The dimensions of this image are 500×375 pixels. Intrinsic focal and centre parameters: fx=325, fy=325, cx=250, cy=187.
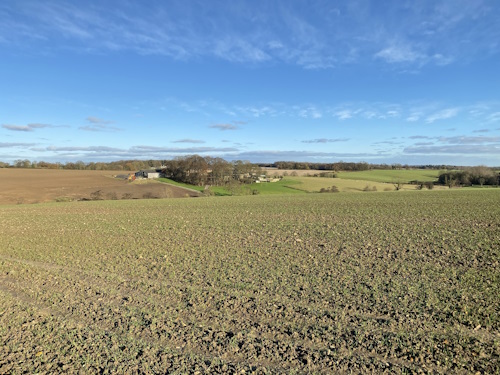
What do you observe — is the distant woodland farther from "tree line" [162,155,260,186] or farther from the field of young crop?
the field of young crop

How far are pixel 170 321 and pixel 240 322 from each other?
1.31 metres

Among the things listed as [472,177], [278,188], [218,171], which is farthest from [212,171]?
[472,177]

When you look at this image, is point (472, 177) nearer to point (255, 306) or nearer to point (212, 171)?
point (212, 171)

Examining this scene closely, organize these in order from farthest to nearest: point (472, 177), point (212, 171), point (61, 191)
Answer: point (212, 171), point (472, 177), point (61, 191)

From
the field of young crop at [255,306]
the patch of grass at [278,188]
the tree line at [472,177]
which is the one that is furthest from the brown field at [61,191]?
the tree line at [472,177]

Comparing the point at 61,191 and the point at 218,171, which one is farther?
the point at 218,171

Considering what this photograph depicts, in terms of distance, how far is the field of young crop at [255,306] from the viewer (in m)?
4.77

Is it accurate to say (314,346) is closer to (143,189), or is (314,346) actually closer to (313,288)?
(313,288)

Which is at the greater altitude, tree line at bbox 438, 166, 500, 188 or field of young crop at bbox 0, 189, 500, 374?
tree line at bbox 438, 166, 500, 188

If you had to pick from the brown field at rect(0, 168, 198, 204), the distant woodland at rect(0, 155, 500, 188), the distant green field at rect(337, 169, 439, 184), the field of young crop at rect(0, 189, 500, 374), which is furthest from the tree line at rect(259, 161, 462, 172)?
the field of young crop at rect(0, 189, 500, 374)

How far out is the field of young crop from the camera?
4770mm

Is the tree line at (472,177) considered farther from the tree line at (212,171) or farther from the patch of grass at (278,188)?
the tree line at (212,171)

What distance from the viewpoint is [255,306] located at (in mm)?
6766

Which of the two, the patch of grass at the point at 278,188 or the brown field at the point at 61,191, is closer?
the brown field at the point at 61,191
